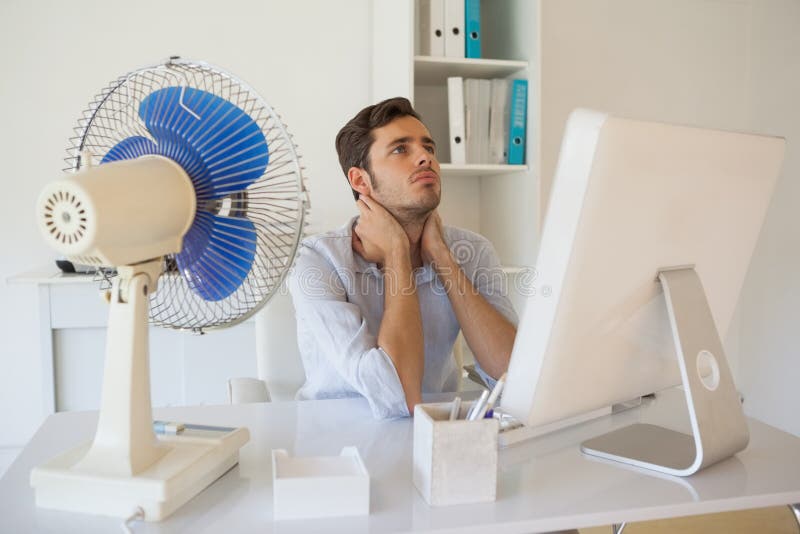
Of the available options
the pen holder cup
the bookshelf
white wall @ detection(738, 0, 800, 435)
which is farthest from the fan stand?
white wall @ detection(738, 0, 800, 435)

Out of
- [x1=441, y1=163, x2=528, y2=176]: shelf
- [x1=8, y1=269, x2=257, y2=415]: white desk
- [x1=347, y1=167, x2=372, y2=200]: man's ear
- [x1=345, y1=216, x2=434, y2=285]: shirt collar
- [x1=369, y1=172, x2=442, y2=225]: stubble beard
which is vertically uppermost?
[x1=441, y1=163, x2=528, y2=176]: shelf

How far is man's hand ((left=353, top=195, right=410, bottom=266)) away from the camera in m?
1.57

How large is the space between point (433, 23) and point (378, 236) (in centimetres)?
108

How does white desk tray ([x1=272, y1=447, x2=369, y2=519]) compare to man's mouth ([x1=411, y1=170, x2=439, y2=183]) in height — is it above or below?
below

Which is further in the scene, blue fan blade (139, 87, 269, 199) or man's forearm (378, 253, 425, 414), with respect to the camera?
man's forearm (378, 253, 425, 414)

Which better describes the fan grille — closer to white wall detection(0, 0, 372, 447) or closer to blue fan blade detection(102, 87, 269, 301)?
blue fan blade detection(102, 87, 269, 301)

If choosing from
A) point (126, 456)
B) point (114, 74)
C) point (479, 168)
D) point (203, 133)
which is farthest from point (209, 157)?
point (114, 74)

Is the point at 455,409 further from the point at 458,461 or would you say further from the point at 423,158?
the point at 423,158

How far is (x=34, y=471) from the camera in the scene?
0.79m

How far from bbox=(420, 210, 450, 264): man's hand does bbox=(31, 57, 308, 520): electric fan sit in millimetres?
730

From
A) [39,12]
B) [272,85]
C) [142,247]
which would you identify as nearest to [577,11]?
[272,85]

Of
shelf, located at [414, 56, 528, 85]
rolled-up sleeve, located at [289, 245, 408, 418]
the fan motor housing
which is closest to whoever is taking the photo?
the fan motor housing

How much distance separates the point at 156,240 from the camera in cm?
80

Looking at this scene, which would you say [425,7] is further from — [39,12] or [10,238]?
[10,238]
